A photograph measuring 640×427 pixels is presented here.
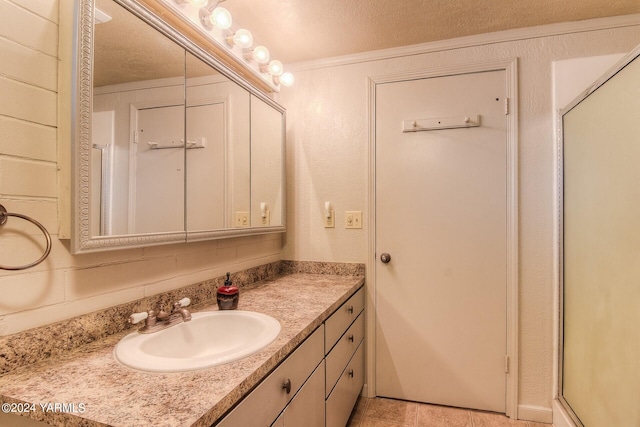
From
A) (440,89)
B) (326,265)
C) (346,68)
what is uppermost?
(346,68)

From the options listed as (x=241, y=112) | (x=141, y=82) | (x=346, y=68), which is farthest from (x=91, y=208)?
(x=346, y=68)

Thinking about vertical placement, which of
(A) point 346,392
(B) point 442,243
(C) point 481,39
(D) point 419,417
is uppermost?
(C) point 481,39

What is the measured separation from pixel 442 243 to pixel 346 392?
1.00 meters

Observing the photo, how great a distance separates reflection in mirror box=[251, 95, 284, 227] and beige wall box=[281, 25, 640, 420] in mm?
161

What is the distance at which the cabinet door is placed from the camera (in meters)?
1.02

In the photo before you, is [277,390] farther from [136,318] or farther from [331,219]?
[331,219]

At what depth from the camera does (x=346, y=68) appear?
82.4 inches

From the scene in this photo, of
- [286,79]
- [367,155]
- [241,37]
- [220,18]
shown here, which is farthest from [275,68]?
[367,155]

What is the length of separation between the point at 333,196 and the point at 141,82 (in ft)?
4.19

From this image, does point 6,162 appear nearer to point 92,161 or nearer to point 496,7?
point 92,161

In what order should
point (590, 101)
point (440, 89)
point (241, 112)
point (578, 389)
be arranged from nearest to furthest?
point (590, 101), point (578, 389), point (241, 112), point (440, 89)

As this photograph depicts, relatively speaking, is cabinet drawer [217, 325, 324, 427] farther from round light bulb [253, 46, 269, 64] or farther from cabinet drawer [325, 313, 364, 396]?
round light bulb [253, 46, 269, 64]

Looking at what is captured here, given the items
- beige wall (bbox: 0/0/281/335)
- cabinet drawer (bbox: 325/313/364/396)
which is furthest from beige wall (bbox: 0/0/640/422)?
cabinet drawer (bbox: 325/313/364/396)

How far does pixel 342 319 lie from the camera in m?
1.57
